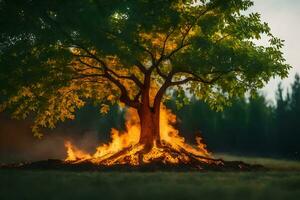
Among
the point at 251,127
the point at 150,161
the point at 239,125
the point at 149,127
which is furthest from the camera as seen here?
the point at 239,125

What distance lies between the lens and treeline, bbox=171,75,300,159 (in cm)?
7488

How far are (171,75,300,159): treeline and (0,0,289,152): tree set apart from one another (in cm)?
4168

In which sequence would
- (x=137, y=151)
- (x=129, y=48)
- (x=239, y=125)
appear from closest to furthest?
1. (x=129, y=48)
2. (x=137, y=151)
3. (x=239, y=125)

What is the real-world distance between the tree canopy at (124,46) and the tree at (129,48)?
0.06m

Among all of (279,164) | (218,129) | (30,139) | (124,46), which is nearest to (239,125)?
(218,129)

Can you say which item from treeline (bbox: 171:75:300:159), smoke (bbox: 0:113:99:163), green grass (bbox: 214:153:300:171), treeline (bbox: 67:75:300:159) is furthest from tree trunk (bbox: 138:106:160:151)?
treeline (bbox: 171:75:300:159)

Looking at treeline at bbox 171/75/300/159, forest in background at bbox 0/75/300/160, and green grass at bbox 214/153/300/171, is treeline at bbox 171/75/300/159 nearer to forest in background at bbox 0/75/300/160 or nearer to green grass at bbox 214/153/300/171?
forest in background at bbox 0/75/300/160

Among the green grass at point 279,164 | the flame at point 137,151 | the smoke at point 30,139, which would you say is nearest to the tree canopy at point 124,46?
the flame at point 137,151

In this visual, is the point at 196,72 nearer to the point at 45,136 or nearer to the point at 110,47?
the point at 110,47

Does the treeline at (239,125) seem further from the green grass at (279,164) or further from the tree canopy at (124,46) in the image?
the tree canopy at (124,46)

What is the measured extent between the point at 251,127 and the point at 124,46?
6237cm

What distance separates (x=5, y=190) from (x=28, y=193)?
1.30 meters

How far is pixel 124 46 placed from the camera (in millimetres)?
26828

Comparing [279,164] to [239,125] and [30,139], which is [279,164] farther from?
[239,125]
